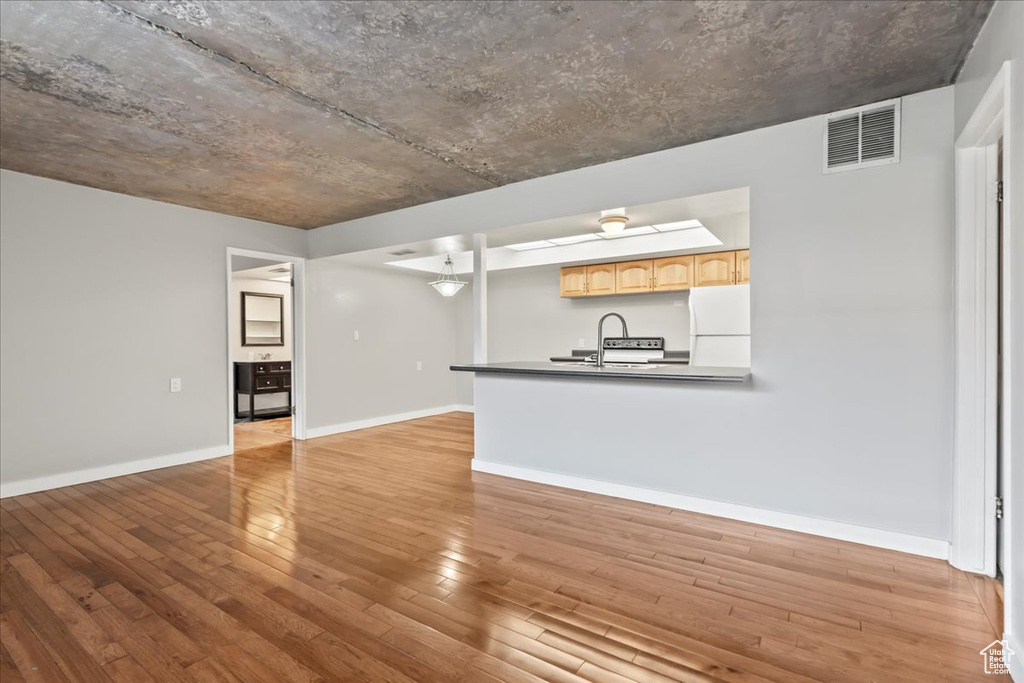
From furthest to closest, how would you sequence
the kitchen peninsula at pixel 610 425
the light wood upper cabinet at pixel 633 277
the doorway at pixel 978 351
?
the light wood upper cabinet at pixel 633 277
the kitchen peninsula at pixel 610 425
the doorway at pixel 978 351

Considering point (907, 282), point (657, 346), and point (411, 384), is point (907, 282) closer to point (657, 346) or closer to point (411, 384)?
point (657, 346)

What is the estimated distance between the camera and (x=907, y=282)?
8.39ft

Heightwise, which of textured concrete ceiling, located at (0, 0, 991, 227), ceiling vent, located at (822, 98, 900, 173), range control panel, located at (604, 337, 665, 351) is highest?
textured concrete ceiling, located at (0, 0, 991, 227)

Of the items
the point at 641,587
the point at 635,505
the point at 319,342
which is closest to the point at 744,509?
the point at 635,505

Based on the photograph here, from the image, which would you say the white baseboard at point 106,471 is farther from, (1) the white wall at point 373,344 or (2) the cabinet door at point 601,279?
(2) the cabinet door at point 601,279

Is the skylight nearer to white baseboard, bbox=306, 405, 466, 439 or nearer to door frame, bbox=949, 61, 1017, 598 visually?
door frame, bbox=949, 61, 1017, 598

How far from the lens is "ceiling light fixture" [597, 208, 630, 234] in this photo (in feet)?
11.7

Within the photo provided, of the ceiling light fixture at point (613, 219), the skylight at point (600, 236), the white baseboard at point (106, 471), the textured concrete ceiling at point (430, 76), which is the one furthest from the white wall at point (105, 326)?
the ceiling light fixture at point (613, 219)

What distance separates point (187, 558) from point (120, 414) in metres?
2.42

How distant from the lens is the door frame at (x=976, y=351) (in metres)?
2.26

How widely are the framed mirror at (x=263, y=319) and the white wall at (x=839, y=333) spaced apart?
266 inches

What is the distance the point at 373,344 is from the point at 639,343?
134 inches

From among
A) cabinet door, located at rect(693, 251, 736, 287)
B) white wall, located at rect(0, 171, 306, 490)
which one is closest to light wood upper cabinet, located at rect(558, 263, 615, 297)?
cabinet door, located at rect(693, 251, 736, 287)

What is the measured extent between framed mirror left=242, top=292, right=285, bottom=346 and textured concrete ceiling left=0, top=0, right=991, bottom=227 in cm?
427
